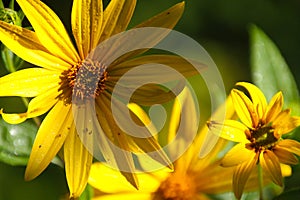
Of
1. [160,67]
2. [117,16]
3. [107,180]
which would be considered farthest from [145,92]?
[107,180]

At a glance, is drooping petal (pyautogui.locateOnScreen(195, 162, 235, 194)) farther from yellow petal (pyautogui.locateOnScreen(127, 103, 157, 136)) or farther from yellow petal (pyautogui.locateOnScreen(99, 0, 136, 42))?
yellow petal (pyautogui.locateOnScreen(99, 0, 136, 42))

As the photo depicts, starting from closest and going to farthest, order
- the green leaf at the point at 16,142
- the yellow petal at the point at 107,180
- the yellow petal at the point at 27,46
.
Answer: the yellow petal at the point at 27,46 → the green leaf at the point at 16,142 → the yellow petal at the point at 107,180

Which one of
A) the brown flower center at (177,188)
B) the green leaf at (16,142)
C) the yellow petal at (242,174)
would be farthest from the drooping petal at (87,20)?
the brown flower center at (177,188)

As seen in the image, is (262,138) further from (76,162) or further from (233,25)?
(233,25)

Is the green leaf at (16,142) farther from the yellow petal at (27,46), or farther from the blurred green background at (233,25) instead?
the blurred green background at (233,25)

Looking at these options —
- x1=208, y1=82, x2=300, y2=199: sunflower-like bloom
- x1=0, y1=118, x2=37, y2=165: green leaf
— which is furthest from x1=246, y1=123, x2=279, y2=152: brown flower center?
x1=0, y1=118, x2=37, y2=165: green leaf

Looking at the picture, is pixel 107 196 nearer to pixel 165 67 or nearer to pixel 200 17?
pixel 165 67

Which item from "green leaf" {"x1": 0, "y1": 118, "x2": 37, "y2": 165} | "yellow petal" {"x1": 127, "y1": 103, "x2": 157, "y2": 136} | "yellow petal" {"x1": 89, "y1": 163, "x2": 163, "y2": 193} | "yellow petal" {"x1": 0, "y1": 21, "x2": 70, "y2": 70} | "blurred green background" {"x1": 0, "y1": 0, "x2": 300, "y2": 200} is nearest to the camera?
"yellow petal" {"x1": 0, "y1": 21, "x2": 70, "y2": 70}
